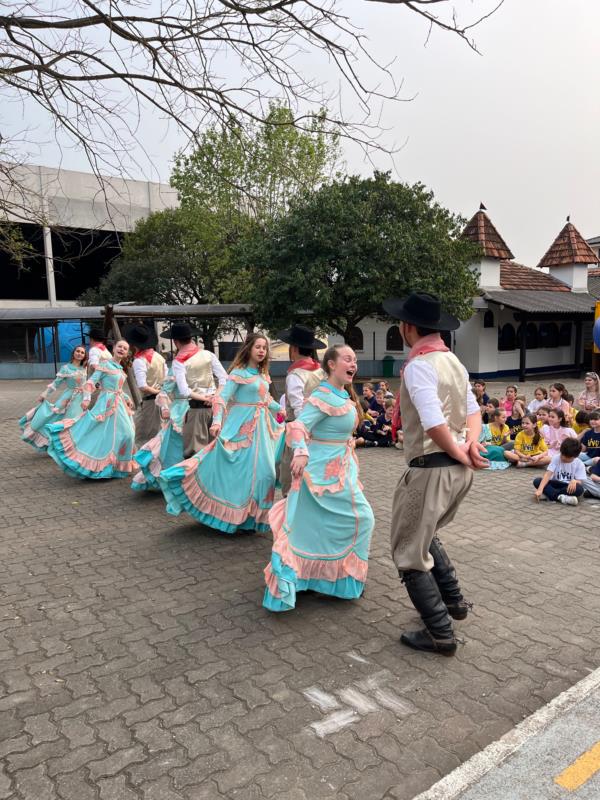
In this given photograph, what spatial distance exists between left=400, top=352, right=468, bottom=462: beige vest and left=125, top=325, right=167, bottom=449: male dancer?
16.2 ft

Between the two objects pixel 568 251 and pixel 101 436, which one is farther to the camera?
pixel 568 251

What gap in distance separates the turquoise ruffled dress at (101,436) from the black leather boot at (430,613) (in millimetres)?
5379

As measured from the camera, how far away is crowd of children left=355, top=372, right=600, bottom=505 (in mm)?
7047

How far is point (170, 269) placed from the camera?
85.3ft

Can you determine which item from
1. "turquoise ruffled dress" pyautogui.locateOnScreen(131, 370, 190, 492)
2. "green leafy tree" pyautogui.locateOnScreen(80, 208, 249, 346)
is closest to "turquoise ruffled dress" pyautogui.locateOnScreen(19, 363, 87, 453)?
"turquoise ruffled dress" pyautogui.locateOnScreen(131, 370, 190, 492)

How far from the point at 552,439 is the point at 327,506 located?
19.2ft

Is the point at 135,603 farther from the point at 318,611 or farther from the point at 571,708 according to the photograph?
the point at 571,708

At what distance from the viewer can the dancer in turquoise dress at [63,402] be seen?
9.42 m

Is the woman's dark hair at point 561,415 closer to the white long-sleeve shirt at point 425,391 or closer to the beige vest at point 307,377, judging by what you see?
the beige vest at point 307,377

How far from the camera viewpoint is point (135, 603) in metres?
4.33

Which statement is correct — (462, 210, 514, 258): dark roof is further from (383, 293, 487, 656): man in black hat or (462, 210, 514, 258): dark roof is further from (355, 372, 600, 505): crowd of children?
(383, 293, 487, 656): man in black hat

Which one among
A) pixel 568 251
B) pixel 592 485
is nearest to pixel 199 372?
pixel 592 485

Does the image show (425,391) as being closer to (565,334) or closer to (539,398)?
(539,398)

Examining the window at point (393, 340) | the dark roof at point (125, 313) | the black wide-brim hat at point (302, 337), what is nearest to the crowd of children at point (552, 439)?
the black wide-brim hat at point (302, 337)
